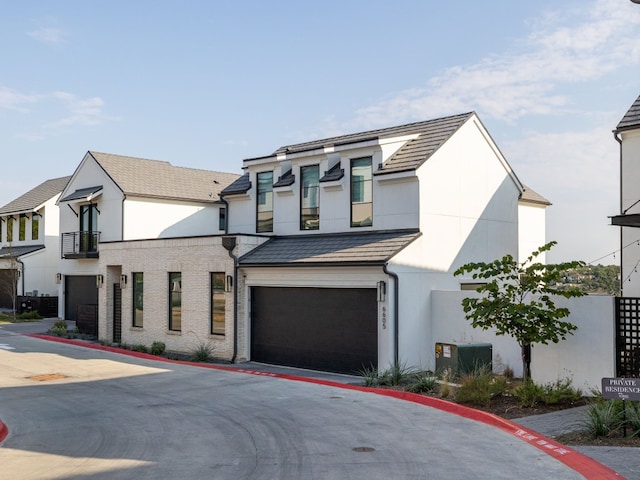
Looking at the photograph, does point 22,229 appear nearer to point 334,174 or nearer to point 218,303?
point 218,303

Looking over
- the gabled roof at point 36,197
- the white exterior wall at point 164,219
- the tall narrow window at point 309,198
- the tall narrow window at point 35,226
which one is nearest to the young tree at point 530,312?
the tall narrow window at point 309,198

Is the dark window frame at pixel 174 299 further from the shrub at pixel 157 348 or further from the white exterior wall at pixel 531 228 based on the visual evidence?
the white exterior wall at pixel 531 228

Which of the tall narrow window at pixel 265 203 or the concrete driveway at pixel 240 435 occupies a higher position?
the tall narrow window at pixel 265 203

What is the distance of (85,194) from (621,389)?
95.0ft

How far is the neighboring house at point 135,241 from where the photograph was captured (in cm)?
2591

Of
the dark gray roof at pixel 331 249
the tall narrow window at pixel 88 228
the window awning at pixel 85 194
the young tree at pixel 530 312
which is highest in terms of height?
the window awning at pixel 85 194

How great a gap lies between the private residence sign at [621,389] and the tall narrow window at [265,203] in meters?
16.2

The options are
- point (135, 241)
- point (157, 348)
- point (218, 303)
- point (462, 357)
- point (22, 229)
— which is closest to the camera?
point (462, 357)

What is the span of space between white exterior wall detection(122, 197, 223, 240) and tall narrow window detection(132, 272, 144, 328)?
497 centimetres

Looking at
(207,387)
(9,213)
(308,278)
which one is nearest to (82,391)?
(207,387)

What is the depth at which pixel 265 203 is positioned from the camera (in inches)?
1021

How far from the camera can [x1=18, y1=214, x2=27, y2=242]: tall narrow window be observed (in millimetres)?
45888

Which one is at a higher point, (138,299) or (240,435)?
(138,299)

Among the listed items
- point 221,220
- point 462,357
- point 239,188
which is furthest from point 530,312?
point 221,220
